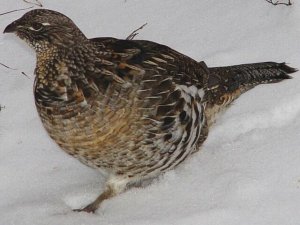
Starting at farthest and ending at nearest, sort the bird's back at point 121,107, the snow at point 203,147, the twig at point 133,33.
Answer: the twig at point 133,33 → the snow at point 203,147 → the bird's back at point 121,107

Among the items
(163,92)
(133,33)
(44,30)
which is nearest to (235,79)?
(163,92)

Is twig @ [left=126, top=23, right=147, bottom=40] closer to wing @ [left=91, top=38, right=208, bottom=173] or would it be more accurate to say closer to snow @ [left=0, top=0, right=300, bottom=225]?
snow @ [left=0, top=0, right=300, bottom=225]

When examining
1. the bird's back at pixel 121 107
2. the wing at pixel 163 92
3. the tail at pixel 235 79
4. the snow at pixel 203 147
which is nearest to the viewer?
the bird's back at pixel 121 107

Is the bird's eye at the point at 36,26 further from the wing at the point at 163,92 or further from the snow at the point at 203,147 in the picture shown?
the snow at the point at 203,147

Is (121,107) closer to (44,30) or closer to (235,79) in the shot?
(44,30)

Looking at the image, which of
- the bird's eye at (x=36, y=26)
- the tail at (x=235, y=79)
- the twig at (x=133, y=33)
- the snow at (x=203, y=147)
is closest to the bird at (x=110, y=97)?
the bird's eye at (x=36, y=26)

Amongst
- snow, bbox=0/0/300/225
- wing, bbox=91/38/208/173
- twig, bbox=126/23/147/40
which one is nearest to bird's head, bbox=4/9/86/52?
wing, bbox=91/38/208/173
